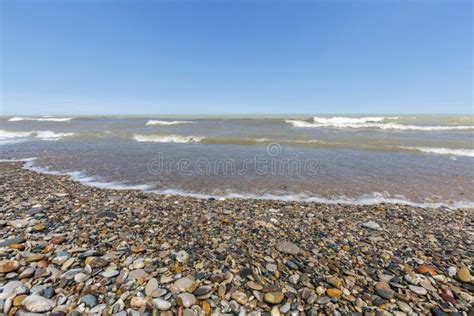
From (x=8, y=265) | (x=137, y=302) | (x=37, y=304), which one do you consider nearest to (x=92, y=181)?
(x=8, y=265)

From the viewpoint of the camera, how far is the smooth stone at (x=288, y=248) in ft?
9.44

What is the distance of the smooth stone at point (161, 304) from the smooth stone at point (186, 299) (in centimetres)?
10

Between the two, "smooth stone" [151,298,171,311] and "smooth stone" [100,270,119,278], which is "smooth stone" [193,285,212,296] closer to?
"smooth stone" [151,298,171,311]

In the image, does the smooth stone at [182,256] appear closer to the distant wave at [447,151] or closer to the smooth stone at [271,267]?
the smooth stone at [271,267]

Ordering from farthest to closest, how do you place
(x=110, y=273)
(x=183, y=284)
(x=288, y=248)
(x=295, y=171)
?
(x=295, y=171) → (x=288, y=248) → (x=110, y=273) → (x=183, y=284)

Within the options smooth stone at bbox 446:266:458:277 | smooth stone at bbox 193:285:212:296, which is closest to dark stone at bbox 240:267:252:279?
smooth stone at bbox 193:285:212:296

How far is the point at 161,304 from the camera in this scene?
1967 mm

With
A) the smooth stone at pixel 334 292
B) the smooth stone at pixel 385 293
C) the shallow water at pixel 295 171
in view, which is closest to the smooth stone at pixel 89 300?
the smooth stone at pixel 334 292

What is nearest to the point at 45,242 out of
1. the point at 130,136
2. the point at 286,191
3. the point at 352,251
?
the point at 352,251

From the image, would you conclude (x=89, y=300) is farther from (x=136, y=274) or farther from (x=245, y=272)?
(x=245, y=272)

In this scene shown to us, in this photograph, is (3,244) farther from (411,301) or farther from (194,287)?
(411,301)

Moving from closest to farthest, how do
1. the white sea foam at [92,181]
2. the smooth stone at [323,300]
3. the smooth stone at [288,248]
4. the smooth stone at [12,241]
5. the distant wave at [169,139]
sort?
the smooth stone at [323,300] < the smooth stone at [12,241] < the smooth stone at [288,248] < the white sea foam at [92,181] < the distant wave at [169,139]

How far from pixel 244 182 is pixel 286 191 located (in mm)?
1387

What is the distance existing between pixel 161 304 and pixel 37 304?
43.8 inches
